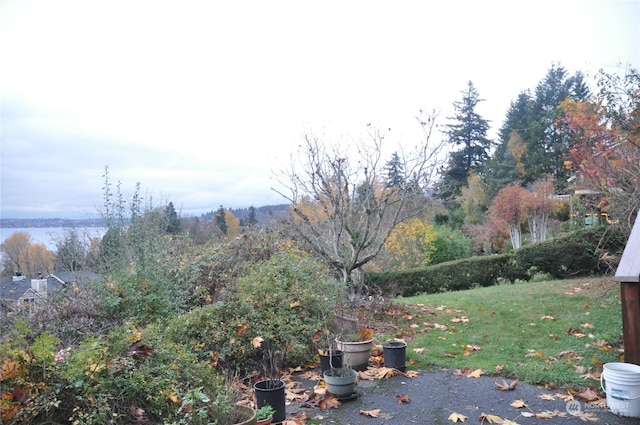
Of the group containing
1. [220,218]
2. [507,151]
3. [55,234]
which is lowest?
[55,234]

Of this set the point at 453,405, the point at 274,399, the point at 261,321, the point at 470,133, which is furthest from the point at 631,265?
the point at 470,133

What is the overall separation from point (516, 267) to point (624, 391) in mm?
9085

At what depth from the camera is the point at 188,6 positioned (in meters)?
5.06

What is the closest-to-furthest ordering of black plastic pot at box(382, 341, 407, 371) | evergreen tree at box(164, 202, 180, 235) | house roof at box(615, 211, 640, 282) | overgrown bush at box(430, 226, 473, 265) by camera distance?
1. house roof at box(615, 211, 640, 282)
2. black plastic pot at box(382, 341, 407, 371)
3. evergreen tree at box(164, 202, 180, 235)
4. overgrown bush at box(430, 226, 473, 265)

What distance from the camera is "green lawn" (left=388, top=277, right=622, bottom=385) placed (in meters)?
4.91

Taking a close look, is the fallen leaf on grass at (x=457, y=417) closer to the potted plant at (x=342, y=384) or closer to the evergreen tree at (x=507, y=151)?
the potted plant at (x=342, y=384)

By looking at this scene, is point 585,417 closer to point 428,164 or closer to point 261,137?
point 428,164

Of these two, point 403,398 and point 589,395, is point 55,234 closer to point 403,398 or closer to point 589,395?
point 403,398

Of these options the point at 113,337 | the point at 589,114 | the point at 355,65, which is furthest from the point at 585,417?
the point at 589,114

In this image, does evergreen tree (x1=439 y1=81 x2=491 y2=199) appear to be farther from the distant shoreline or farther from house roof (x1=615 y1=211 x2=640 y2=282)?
the distant shoreline

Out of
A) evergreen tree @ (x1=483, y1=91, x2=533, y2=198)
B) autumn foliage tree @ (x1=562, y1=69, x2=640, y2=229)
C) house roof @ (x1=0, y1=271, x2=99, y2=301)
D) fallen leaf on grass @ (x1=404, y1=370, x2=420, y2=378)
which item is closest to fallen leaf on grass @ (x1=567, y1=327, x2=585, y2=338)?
fallen leaf on grass @ (x1=404, y1=370, x2=420, y2=378)

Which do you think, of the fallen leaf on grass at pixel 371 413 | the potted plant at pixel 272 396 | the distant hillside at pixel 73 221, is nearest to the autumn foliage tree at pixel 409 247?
the distant hillside at pixel 73 221

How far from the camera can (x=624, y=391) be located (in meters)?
3.62

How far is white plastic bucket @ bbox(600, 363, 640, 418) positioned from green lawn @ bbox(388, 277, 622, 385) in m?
0.68
